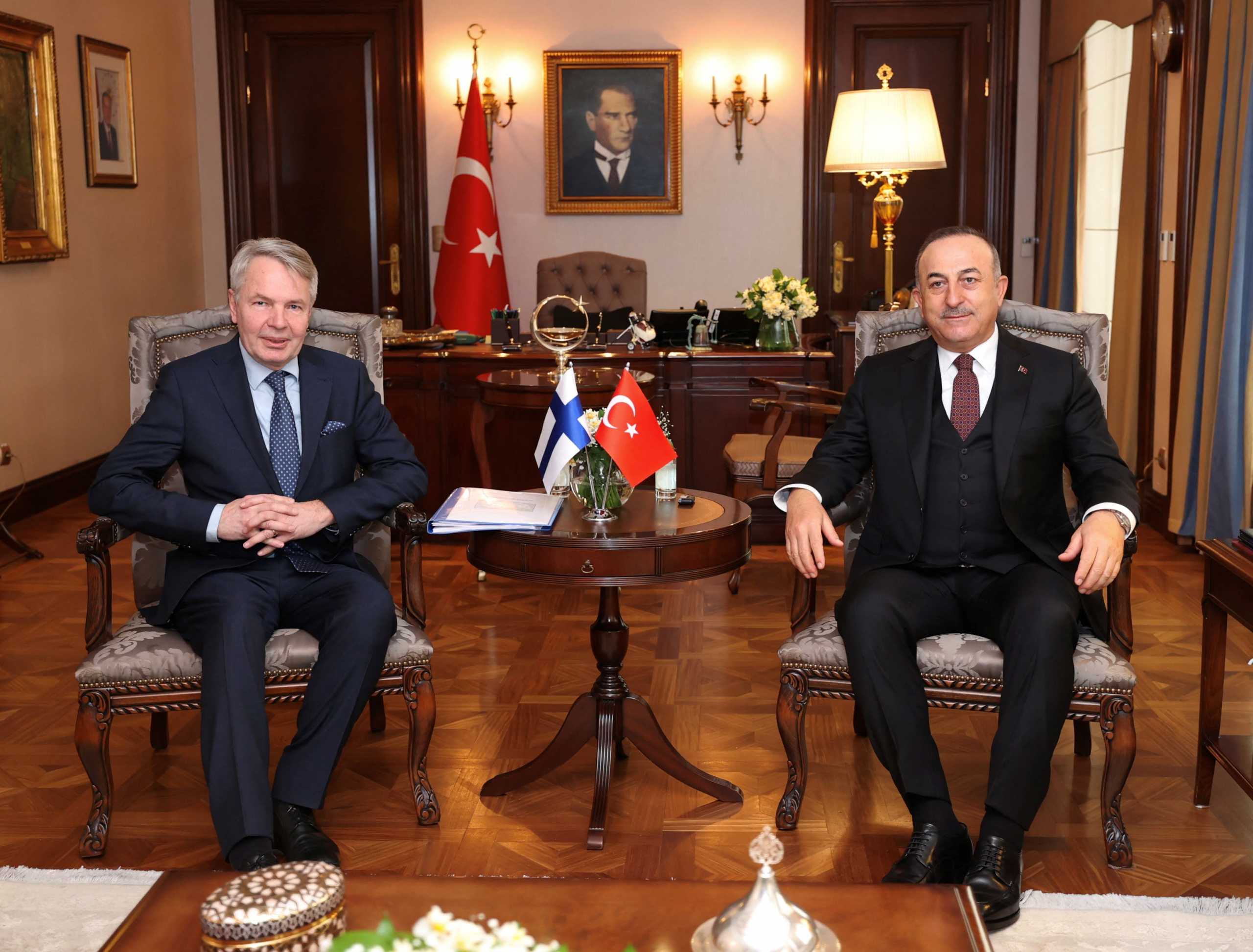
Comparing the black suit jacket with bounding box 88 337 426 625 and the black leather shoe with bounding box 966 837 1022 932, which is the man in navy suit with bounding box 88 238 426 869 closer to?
the black suit jacket with bounding box 88 337 426 625

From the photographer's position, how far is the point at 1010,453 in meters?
2.89

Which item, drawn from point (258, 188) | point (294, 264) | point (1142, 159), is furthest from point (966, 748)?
point (258, 188)

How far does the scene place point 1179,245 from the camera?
17.9 ft

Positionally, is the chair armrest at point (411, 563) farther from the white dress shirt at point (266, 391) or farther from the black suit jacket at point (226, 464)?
the white dress shirt at point (266, 391)

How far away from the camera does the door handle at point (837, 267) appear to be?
825 centimetres

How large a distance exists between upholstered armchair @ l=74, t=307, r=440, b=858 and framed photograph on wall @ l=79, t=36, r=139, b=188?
4194 mm

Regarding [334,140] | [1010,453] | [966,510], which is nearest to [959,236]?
[1010,453]

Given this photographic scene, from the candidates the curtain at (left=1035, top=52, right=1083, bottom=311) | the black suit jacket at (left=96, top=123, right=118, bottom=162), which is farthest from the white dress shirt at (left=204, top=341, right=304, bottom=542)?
the curtain at (left=1035, top=52, right=1083, bottom=311)

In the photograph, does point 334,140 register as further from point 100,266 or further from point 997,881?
point 997,881

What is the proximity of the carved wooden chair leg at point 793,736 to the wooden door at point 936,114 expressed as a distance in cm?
563

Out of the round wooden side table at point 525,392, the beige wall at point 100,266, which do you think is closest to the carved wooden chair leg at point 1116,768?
the round wooden side table at point 525,392

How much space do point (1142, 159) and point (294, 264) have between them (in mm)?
4385

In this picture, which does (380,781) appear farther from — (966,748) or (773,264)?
(773,264)

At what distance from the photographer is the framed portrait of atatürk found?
320 inches
